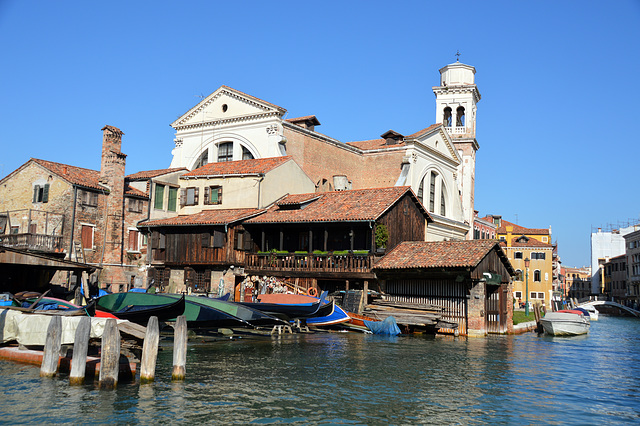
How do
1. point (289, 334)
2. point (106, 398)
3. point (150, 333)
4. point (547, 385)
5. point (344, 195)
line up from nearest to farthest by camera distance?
1. point (106, 398)
2. point (150, 333)
3. point (547, 385)
4. point (289, 334)
5. point (344, 195)

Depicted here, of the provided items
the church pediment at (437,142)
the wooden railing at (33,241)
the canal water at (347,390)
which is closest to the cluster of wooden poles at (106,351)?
the canal water at (347,390)

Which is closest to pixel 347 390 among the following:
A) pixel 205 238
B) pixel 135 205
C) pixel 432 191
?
pixel 205 238

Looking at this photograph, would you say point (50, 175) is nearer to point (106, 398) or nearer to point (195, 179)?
point (195, 179)

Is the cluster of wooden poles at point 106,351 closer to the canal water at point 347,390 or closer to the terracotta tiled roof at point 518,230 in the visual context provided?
the canal water at point 347,390

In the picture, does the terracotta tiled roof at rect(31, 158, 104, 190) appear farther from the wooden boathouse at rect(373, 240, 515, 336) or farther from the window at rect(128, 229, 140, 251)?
the wooden boathouse at rect(373, 240, 515, 336)

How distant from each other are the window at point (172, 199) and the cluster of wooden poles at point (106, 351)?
2113cm

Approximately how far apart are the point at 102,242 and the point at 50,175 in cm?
433

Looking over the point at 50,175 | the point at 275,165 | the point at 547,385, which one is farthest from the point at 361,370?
the point at 50,175

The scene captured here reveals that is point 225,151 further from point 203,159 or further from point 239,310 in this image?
point 239,310

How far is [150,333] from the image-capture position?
11906mm

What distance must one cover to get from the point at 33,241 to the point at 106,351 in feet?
57.5

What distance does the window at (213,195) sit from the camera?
104 ft

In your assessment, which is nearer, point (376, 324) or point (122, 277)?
point (376, 324)

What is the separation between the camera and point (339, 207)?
27.7 m
